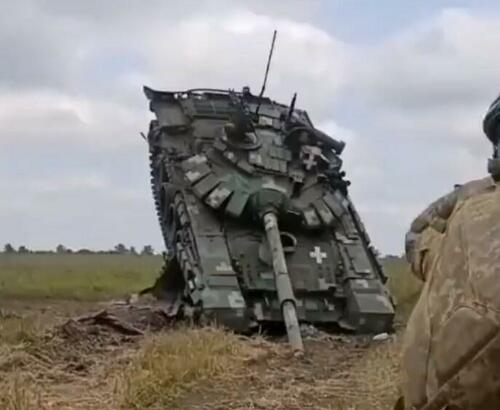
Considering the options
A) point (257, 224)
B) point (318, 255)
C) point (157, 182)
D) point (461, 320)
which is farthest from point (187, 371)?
point (157, 182)

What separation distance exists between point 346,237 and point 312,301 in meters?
1.07

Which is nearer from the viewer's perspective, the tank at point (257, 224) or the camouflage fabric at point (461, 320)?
the camouflage fabric at point (461, 320)

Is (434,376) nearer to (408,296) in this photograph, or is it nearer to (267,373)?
(267,373)

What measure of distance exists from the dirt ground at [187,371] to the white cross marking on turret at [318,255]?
110 cm

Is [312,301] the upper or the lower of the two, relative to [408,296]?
lower

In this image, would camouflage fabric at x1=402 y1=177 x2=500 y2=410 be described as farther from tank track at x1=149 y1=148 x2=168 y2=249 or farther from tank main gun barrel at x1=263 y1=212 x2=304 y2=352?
tank track at x1=149 y1=148 x2=168 y2=249

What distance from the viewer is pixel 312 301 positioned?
1149 centimetres

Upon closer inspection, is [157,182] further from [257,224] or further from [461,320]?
[461,320]

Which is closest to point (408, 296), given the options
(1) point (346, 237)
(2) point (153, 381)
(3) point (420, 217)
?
(1) point (346, 237)

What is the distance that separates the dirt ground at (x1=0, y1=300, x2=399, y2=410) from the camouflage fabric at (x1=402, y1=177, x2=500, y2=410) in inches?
175

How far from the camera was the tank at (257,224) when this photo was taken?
11.1 meters

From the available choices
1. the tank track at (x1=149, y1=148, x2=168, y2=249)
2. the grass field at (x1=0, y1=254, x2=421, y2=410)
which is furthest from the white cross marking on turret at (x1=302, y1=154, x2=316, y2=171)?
the grass field at (x1=0, y1=254, x2=421, y2=410)

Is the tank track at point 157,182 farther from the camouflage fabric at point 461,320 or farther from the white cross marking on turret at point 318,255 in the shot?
the camouflage fabric at point 461,320

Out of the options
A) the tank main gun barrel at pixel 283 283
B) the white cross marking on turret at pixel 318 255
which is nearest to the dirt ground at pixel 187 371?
the tank main gun barrel at pixel 283 283
